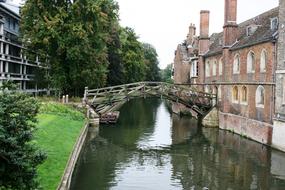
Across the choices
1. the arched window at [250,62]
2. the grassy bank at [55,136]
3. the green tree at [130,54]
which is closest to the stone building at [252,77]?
the arched window at [250,62]

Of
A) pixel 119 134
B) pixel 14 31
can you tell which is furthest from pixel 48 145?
pixel 14 31

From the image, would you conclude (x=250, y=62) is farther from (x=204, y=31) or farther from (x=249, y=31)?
(x=204, y=31)

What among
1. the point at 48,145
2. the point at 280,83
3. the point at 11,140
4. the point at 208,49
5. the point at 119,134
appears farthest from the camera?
the point at 208,49

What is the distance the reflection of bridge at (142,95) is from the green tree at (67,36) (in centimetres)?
303

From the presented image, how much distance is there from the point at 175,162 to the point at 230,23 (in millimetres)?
14738

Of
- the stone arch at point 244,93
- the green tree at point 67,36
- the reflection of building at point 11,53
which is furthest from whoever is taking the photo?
the reflection of building at point 11,53

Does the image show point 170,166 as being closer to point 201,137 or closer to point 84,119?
point 201,137

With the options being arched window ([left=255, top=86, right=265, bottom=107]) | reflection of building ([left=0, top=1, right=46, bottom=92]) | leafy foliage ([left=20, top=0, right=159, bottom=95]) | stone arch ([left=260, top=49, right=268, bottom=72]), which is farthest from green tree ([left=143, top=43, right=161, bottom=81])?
stone arch ([left=260, top=49, right=268, bottom=72])

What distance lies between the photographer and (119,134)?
2888 centimetres

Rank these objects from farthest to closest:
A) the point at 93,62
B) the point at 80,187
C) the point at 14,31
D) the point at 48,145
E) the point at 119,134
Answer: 1. the point at 14,31
2. the point at 93,62
3. the point at 119,134
4. the point at 48,145
5. the point at 80,187

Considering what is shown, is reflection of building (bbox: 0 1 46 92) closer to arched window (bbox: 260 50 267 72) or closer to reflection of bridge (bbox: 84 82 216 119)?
reflection of bridge (bbox: 84 82 216 119)

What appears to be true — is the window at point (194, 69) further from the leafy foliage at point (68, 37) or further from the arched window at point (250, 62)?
the arched window at point (250, 62)

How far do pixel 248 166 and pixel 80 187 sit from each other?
26.7 feet

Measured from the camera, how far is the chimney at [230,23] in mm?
30688
